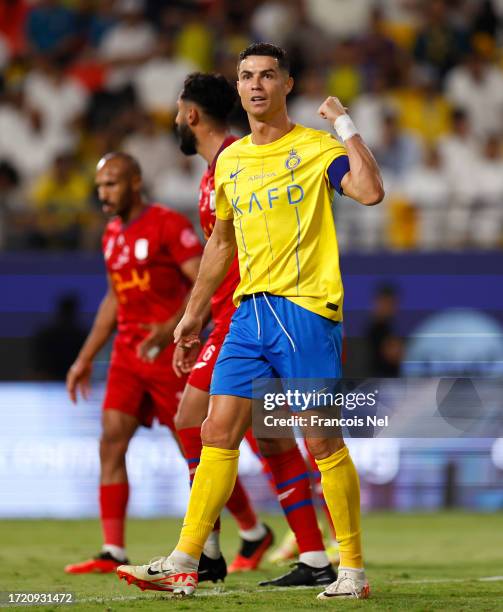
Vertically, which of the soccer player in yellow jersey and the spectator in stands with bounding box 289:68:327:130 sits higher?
the spectator in stands with bounding box 289:68:327:130

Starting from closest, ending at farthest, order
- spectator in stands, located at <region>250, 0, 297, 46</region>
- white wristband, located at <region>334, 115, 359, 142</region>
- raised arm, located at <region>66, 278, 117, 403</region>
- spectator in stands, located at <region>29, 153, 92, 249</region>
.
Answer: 1. white wristband, located at <region>334, 115, 359, 142</region>
2. raised arm, located at <region>66, 278, 117, 403</region>
3. spectator in stands, located at <region>29, 153, 92, 249</region>
4. spectator in stands, located at <region>250, 0, 297, 46</region>

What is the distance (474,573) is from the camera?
7176 mm

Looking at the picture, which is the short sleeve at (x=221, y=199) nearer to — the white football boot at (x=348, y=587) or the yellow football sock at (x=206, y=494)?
the yellow football sock at (x=206, y=494)

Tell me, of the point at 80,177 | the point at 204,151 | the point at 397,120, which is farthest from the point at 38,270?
the point at 204,151

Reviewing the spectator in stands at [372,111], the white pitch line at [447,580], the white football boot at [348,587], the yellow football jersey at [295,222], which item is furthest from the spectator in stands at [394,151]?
the white football boot at [348,587]

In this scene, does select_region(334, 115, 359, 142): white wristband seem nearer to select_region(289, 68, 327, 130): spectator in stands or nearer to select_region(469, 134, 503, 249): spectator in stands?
select_region(469, 134, 503, 249): spectator in stands

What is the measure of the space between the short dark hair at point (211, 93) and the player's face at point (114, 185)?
3.23ft

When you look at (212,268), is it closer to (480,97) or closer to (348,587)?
(348,587)

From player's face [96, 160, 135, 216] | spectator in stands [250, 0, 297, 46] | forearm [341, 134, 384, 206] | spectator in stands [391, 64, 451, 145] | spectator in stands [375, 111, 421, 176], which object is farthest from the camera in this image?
spectator in stands [250, 0, 297, 46]

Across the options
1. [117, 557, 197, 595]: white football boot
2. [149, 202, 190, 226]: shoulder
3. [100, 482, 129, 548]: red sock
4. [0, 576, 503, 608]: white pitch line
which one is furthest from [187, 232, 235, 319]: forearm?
[100, 482, 129, 548]: red sock

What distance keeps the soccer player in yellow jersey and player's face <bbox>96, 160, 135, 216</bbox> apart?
2229 millimetres

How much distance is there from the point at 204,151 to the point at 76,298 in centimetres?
664

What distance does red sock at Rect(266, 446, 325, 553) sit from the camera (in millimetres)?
6297

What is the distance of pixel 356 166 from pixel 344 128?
0.19 m
